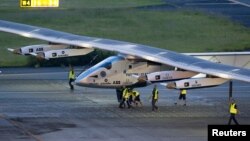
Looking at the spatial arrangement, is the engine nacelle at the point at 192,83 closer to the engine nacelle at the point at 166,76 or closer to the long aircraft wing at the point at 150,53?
the long aircraft wing at the point at 150,53

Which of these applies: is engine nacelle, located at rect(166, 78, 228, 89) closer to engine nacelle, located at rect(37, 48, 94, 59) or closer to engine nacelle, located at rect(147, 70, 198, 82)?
engine nacelle, located at rect(147, 70, 198, 82)

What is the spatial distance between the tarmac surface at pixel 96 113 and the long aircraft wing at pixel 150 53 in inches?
118

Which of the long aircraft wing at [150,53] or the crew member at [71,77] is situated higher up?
the long aircraft wing at [150,53]

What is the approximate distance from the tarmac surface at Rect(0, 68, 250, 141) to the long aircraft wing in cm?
299

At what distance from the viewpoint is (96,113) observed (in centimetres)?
5288

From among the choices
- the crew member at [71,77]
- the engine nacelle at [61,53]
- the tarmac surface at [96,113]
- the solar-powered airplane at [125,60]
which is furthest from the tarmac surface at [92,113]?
the engine nacelle at [61,53]

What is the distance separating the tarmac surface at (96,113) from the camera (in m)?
46.2

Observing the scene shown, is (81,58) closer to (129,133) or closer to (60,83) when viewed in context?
(60,83)

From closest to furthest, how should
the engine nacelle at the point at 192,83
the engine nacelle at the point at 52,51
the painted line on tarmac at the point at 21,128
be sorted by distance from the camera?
the painted line on tarmac at the point at 21,128 < the engine nacelle at the point at 192,83 < the engine nacelle at the point at 52,51

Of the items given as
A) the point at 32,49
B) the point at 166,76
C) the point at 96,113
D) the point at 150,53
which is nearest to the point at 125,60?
the point at 150,53

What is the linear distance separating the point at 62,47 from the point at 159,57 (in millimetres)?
7859

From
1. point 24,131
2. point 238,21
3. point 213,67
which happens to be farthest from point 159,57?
point 238,21

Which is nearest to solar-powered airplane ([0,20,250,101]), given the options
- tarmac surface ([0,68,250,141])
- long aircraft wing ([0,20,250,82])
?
long aircraft wing ([0,20,250,82])

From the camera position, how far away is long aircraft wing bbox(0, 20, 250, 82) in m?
45.3
